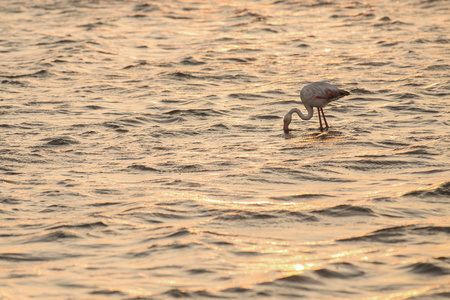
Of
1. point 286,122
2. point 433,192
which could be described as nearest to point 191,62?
point 286,122

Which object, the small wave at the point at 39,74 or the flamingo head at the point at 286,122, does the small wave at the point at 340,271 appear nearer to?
the flamingo head at the point at 286,122

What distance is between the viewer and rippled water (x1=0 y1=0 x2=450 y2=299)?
7.09m

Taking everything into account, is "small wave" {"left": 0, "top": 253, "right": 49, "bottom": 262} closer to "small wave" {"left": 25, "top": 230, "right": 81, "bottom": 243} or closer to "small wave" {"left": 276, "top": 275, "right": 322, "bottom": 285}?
"small wave" {"left": 25, "top": 230, "right": 81, "bottom": 243}

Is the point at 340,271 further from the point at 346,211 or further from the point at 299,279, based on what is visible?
the point at 346,211

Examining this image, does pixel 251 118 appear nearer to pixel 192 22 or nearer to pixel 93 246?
pixel 93 246

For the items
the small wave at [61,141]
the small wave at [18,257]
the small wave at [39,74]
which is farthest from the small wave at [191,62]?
the small wave at [18,257]

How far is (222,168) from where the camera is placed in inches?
434

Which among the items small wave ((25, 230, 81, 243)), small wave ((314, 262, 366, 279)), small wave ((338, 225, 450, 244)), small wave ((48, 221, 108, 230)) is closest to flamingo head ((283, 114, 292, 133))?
small wave ((338, 225, 450, 244))

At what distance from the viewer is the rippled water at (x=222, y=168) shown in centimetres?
709

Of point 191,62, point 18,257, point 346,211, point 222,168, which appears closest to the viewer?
point 18,257

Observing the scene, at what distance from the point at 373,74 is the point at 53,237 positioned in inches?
480

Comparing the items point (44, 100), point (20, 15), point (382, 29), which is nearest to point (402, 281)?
point (44, 100)

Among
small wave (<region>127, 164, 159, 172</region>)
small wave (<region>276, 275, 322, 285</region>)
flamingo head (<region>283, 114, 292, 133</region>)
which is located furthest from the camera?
flamingo head (<region>283, 114, 292, 133</region>)

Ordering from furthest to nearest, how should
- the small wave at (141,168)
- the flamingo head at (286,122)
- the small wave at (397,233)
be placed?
the flamingo head at (286,122), the small wave at (141,168), the small wave at (397,233)
